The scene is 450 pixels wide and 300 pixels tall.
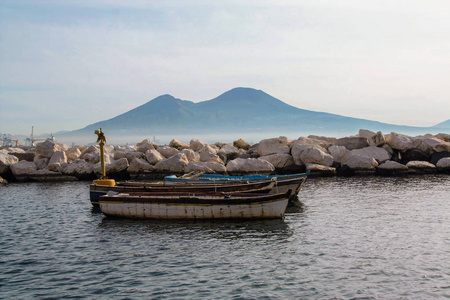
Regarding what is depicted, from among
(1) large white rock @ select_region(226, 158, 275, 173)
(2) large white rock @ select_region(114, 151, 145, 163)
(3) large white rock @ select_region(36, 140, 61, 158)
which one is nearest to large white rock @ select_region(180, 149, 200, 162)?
(1) large white rock @ select_region(226, 158, 275, 173)

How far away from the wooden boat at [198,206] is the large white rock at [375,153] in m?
31.9

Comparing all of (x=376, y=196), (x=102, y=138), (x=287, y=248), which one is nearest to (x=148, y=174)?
(x=102, y=138)

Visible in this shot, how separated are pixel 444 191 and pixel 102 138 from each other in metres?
28.0

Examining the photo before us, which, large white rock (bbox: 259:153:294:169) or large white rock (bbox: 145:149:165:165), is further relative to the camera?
large white rock (bbox: 145:149:165:165)

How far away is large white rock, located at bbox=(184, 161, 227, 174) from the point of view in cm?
4847

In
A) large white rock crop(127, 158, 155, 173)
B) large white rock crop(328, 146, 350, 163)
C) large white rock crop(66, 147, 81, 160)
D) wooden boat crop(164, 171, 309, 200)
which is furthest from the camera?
large white rock crop(66, 147, 81, 160)

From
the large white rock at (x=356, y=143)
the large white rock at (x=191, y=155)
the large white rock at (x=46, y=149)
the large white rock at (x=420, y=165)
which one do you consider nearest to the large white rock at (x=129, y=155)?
the large white rock at (x=191, y=155)

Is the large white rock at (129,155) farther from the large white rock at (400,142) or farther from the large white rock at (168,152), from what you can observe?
the large white rock at (400,142)

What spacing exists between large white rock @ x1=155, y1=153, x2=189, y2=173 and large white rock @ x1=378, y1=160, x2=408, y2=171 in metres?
22.8

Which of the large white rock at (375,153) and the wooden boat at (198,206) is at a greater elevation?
the large white rock at (375,153)

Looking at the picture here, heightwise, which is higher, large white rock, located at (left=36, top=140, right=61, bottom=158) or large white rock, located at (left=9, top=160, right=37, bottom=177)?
large white rock, located at (left=36, top=140, right=61, bottom=158)

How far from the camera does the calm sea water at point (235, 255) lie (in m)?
14.4

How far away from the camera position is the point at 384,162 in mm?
53219

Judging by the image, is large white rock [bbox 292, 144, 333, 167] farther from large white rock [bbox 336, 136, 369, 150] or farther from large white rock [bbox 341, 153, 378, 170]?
large white rock [bbox 336, 136, 369, 150]
